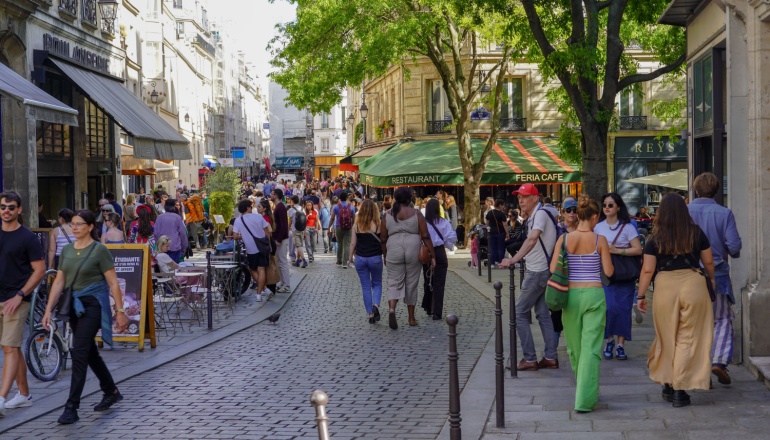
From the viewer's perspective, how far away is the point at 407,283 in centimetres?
1400

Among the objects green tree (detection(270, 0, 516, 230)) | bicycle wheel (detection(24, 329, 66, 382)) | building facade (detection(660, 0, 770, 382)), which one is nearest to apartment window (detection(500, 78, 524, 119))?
green tree (detection(270, 0, 516, 230))

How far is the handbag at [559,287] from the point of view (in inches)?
332

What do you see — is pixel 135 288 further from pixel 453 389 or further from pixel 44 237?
pixel 453 389

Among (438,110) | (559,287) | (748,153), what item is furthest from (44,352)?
Result: (438,110)

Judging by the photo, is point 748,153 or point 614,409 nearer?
point 614,409

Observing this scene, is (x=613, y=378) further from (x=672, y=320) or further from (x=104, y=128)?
(x=104, y=128)

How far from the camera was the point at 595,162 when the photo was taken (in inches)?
613

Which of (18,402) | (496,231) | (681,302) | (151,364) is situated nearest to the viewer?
(681,302)

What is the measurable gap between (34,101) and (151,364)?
5.20 m

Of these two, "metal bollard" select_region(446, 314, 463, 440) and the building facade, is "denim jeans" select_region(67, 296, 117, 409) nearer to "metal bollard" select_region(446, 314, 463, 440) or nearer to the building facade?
"metal bollard" select_region(446, 314, 463, 440)

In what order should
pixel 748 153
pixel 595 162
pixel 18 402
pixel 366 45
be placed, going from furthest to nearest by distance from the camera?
pixel 366 45 < pixel 595 162 < pixel 748 153 < pixel 18 402

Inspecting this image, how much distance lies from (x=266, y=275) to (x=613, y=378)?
29.5 ft

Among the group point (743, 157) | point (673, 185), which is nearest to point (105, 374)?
point (743, 157)

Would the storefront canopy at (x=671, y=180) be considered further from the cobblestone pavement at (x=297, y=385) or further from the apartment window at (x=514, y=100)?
the apartment window at (x=514, y=100)
